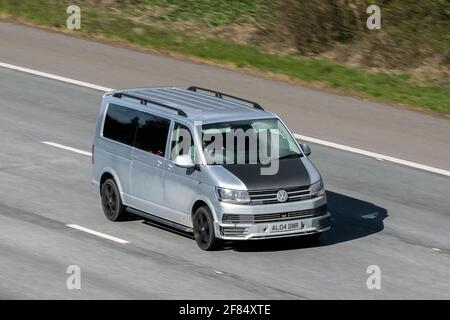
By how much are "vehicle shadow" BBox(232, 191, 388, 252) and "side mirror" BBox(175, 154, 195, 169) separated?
4.32 feet

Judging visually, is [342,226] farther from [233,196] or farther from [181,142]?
[181,142]

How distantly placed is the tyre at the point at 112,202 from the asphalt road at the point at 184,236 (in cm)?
16

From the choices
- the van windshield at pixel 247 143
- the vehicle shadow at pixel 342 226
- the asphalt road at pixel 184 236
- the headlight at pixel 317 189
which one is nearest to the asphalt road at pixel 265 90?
the asphalt road at pixel 184 236

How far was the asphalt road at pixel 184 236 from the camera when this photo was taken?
1570 centimetres

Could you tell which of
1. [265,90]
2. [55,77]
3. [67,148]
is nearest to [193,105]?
[67,148]

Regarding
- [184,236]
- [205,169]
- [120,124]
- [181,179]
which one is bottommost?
[184,236]

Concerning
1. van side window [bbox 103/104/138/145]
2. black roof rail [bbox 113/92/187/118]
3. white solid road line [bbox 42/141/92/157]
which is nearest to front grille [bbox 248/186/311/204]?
A: black roof rail [bbox 113/92/187/118]

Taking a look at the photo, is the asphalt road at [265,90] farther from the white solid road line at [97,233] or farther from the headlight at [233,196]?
the white solid road line at [97,233]

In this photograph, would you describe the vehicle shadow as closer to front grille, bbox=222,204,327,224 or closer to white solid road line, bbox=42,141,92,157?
front grille, bbox=222,204,327,224

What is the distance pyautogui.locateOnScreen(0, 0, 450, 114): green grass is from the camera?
26.8 metres

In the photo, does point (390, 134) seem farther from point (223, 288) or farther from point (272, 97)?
point (223, 288)

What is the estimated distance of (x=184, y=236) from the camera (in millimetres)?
17781

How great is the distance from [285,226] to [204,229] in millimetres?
1135
